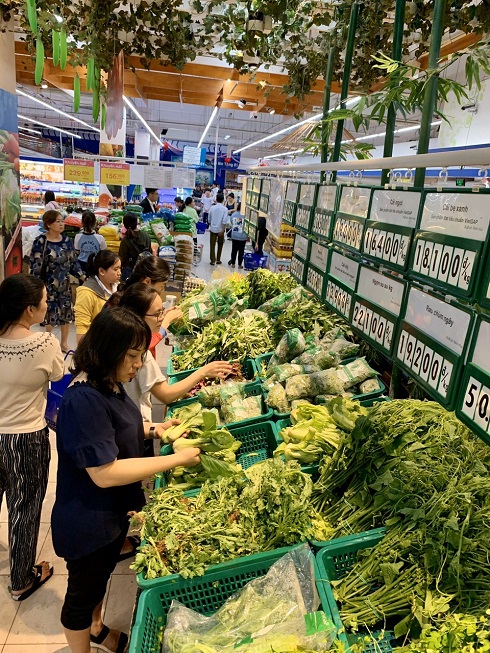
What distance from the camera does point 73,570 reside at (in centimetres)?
→ 214

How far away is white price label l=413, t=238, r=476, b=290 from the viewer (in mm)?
1843

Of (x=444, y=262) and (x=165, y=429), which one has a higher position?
(x=444, y=262)

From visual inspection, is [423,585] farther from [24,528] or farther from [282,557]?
[24,528]

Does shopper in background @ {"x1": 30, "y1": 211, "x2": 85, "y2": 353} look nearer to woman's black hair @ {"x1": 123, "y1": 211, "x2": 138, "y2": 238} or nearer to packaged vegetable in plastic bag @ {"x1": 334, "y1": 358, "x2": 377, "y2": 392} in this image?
woman's black hair @ {"x1": 123, "y1": 211, "x2": 138, "y2": 238}

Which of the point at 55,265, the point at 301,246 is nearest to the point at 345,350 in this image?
the point at 301,246

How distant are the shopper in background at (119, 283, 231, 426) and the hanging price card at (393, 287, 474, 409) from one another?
134 centimetres

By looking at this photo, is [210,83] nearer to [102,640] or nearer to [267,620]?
[102,640]

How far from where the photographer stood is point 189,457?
2.30 m

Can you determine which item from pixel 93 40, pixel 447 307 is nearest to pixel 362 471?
pixel 447 307

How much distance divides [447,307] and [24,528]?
261cm

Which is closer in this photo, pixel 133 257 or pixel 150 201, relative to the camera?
pixel 133 257

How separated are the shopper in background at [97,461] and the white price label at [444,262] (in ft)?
4.19

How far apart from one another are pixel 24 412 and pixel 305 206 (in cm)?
309

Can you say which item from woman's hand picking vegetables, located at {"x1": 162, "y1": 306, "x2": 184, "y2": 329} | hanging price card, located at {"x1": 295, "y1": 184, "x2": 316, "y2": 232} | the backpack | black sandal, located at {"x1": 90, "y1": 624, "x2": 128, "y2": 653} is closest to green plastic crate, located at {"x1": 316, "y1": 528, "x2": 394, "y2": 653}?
black sandal, located at {"x1": 90, "y1": 624, "x2": 128, "y2": 653}
